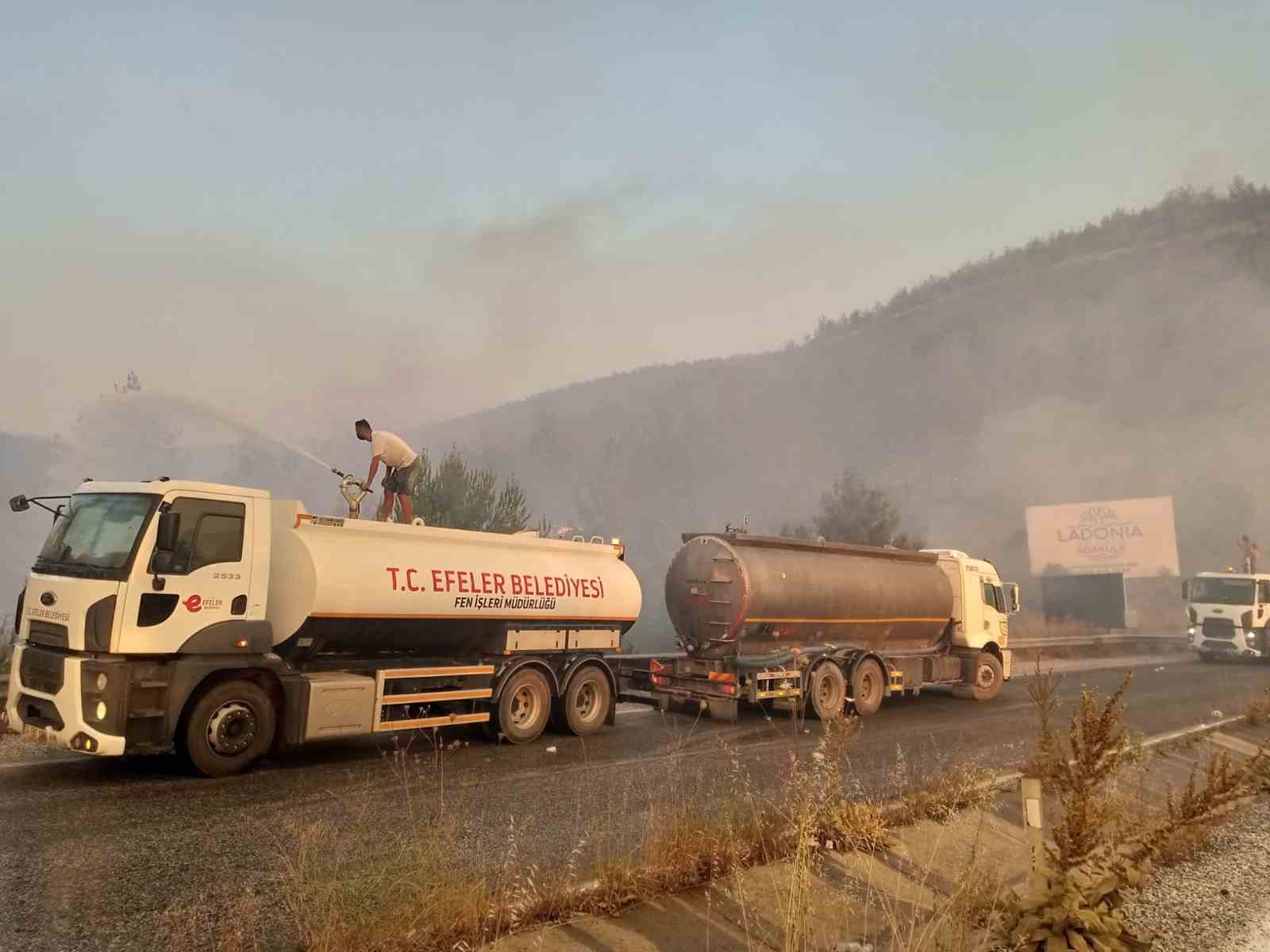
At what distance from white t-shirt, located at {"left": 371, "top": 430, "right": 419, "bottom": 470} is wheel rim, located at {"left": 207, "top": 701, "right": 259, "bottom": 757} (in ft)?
13.6

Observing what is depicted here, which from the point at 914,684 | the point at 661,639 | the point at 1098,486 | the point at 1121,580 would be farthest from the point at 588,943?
the point at 1098,486

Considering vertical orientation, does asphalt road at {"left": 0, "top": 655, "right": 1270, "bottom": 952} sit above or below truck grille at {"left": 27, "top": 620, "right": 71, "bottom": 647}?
below

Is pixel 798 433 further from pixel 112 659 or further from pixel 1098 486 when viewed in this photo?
pixel 112 659

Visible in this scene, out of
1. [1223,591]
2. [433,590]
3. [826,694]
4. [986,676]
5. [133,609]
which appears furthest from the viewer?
[1223,591]

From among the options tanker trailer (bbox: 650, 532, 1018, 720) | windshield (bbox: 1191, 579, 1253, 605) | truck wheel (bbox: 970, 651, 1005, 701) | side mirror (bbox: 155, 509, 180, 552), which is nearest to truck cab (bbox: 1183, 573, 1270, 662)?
windshield (bbox: 1191, 579, 1253, 605)

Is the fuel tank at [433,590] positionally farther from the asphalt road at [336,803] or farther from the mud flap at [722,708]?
the mud flap at [722,708]

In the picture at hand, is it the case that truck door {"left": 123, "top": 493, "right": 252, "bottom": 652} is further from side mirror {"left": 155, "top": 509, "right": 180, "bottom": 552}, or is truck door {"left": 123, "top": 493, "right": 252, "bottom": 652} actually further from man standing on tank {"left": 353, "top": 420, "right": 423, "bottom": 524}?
man standing on tank {"left": 353, "top": 420, "right": 423, "bottom": 524}

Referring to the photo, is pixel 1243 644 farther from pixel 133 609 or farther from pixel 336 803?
pixel 133 609

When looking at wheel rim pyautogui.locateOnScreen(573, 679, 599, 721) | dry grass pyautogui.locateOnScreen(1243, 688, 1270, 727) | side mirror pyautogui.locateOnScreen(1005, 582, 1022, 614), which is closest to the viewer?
wheel rim pyautogui.locateOnScreen(573, 679, 599, 721)

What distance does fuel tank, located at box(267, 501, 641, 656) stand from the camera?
9695 millimetres

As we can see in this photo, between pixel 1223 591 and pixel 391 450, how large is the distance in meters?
30.0

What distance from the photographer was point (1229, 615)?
95.6 feet

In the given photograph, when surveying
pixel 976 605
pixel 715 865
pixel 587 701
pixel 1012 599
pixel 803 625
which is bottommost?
pixel 715 865

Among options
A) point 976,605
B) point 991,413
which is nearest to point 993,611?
point 976,605
